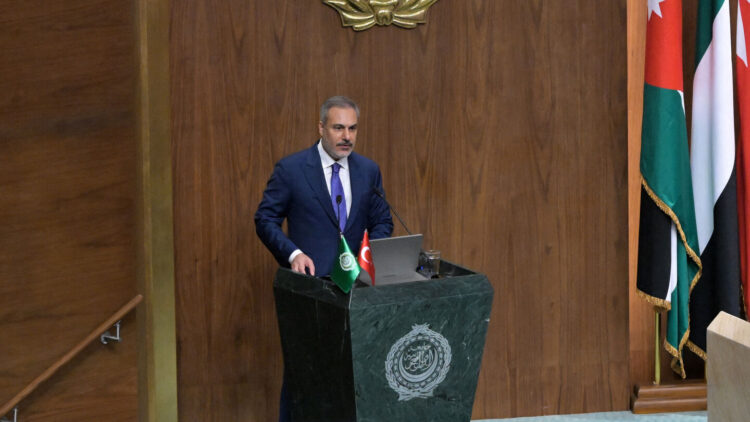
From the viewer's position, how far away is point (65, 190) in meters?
3.14

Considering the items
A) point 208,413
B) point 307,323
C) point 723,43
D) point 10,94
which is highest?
point 723,43

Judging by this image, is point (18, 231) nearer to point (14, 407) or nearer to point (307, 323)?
point (14, 407)

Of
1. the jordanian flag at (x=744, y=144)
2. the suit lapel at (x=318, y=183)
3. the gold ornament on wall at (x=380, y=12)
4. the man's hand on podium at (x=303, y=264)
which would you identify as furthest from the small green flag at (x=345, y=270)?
the jordanian flag at (x=744, y=144)

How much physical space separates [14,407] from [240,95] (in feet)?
5.23

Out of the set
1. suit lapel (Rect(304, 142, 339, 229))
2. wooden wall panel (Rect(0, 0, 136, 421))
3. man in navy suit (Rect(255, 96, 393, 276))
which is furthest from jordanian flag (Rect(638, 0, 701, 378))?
wooden wall panel (Rect(0, 0, 136, 421))

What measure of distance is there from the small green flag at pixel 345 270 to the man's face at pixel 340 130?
715mm

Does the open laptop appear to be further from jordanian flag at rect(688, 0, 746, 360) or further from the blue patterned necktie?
jordanian flag at rect(688, 0, 746, 360)

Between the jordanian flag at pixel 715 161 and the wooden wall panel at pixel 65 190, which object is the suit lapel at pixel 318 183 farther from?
the jordanian flag at pixel 715 161

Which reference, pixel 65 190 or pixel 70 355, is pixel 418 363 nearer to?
pixel 70 355

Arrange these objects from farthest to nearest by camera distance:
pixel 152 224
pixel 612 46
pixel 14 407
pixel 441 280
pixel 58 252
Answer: pixel 612 46 → pixel 152 224 → pixel 58 252 → pixel 14 407 → pixel 441 280

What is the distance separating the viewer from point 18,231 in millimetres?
2969

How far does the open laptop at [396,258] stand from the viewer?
2.76 metres

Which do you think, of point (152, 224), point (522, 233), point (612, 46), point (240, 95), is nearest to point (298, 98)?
point (240, 95)

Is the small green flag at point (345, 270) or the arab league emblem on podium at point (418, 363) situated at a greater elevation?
the small green flag at point (345, 270)
